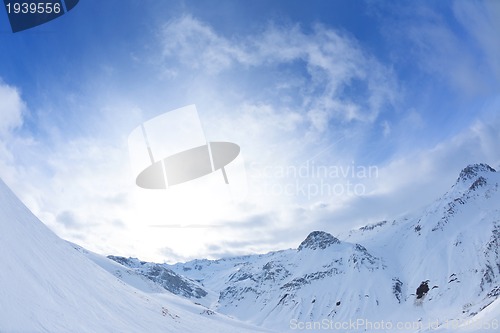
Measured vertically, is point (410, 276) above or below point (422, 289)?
above

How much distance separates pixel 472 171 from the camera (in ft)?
611

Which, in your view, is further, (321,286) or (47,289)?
(321,286)

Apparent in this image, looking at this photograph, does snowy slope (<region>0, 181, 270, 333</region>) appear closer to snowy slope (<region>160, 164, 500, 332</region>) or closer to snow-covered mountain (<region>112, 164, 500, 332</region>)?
snowy slope (<region>160, 164, 500, 332</region>)

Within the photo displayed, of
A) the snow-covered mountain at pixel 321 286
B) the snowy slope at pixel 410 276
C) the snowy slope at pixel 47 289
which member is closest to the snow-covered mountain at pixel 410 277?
the snowy slope at pixel 410 276

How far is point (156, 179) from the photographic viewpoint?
22.3 metres

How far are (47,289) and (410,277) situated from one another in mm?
168738

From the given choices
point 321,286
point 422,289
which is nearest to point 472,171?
point 422,289

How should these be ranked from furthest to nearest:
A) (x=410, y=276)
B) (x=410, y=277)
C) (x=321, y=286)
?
(x=321, y=286) → (x=410, y=276) → (x=410, y=277)

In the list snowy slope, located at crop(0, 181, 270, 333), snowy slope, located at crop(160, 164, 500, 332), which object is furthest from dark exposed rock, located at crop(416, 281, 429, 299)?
snowy slope, located at crop(0, 181, 270, 333)

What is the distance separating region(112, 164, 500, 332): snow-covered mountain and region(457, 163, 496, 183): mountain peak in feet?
1.73

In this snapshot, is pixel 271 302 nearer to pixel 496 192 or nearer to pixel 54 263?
pixel 496 192

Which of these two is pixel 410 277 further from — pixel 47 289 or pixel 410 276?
pixel 47 289

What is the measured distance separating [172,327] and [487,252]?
457 ft

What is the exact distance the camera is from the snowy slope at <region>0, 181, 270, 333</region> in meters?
9.26
